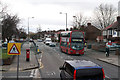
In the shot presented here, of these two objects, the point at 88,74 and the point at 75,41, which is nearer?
the point at 88,74

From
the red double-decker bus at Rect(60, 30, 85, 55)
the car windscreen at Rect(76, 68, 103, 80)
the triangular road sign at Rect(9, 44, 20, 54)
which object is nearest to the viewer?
the car windscreen at Rect(76, 68, 103, 80)

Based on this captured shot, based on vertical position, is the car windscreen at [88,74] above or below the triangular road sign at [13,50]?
below

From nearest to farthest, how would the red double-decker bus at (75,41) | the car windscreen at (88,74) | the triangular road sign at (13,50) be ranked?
the car windscreen at (88,74) → the triangular road sign at (13,50) → the red double-decker bus at (75,41)

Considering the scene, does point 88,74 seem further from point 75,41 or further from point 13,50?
point 75,41

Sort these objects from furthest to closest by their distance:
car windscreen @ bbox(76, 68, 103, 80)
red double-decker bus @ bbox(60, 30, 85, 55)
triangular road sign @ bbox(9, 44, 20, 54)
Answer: red double-decker bus @ bbox(60, 30, 85, 55) < triangular road sign @ bbox(9, 44, 20, 54) < car windscreen @ bbox(76, 68, 103, 80)

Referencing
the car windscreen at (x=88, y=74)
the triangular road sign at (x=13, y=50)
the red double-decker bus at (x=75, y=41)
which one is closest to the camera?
the car windscreen at (x=88, y=74)

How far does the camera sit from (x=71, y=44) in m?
27.1

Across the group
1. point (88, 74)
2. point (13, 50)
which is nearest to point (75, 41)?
point (13, 50)

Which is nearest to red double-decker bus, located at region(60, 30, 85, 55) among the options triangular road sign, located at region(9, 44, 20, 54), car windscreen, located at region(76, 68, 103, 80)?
triangular road sign, located at region(9, 44, 20, 54)

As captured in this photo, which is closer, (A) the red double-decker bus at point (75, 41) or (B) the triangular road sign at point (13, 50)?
(B) the triangular road sign at point (13, 50)

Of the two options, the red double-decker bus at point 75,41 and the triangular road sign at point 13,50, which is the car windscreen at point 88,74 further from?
the red double-decker bus at point 75,41

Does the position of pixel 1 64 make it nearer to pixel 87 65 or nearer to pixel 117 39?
pixel 87 65

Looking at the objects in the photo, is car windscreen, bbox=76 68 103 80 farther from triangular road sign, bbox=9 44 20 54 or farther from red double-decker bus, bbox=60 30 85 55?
red double-decker bus, bbox=60 30 85 55

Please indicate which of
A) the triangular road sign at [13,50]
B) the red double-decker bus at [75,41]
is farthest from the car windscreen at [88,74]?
the red double-decker bus at [75,41]
